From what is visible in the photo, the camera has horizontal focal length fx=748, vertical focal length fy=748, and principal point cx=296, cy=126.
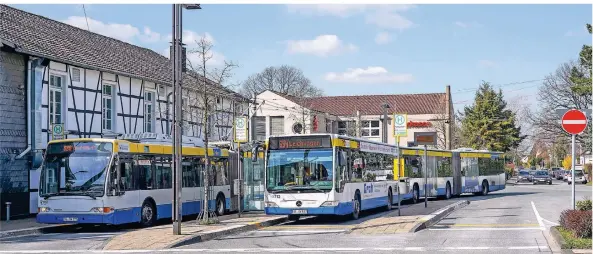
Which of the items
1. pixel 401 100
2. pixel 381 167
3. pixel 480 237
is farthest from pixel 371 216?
pixel 401 100

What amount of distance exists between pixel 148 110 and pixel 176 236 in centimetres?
1871

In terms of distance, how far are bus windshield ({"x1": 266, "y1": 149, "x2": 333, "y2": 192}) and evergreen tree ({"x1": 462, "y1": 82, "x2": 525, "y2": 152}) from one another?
66.2m

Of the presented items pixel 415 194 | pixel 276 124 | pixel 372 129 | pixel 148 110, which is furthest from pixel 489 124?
pixel 148 110

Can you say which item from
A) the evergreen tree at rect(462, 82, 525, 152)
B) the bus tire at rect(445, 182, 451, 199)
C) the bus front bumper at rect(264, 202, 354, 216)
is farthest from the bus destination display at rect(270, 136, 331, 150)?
the evergreen tree at rect(462, 82, 525, 152)

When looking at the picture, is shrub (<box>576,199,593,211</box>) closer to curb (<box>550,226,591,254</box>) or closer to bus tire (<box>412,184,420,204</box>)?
curb (<box>550,226,591,254</box>)

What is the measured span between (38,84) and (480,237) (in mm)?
17031

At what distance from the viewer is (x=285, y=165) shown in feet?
71.5

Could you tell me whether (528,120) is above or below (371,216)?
above

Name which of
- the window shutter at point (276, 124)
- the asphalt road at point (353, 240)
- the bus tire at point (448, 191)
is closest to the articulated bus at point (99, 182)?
the asphalt road at point (353, 240)

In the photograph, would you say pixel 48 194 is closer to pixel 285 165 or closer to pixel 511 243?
pixel 285 165

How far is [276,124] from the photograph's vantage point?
72250 mm

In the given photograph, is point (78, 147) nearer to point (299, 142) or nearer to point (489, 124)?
point (299, 142)

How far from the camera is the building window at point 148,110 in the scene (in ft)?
114

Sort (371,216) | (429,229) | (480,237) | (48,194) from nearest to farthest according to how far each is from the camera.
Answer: (480,237) < (429,229) < (48,194) < (371,216)
